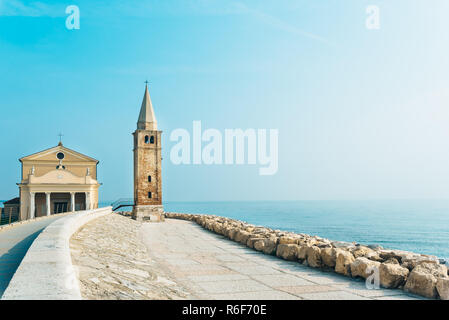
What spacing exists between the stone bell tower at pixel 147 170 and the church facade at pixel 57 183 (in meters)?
5.70

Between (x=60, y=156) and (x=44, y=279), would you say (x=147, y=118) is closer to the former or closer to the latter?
(x=60, y=156)

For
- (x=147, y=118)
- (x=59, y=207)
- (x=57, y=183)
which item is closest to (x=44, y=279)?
(x=147, y=118)

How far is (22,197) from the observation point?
31.9m

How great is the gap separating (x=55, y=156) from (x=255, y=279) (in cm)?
3318

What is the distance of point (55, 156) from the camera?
117 ft

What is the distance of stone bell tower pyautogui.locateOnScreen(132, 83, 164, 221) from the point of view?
3070cm

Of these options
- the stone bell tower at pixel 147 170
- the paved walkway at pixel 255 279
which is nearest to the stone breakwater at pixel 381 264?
the paved walkway at pixel 255 279

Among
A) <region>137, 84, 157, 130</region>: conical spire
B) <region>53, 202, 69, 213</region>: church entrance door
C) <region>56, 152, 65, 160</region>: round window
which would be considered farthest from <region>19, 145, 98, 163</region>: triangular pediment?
<region>137, 84, 157, 130</region>: conical spire

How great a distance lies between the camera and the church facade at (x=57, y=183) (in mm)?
31578

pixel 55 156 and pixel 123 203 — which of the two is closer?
pixel 55 156

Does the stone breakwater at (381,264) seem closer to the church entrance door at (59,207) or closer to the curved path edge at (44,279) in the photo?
the curved path edge at (44,279)
